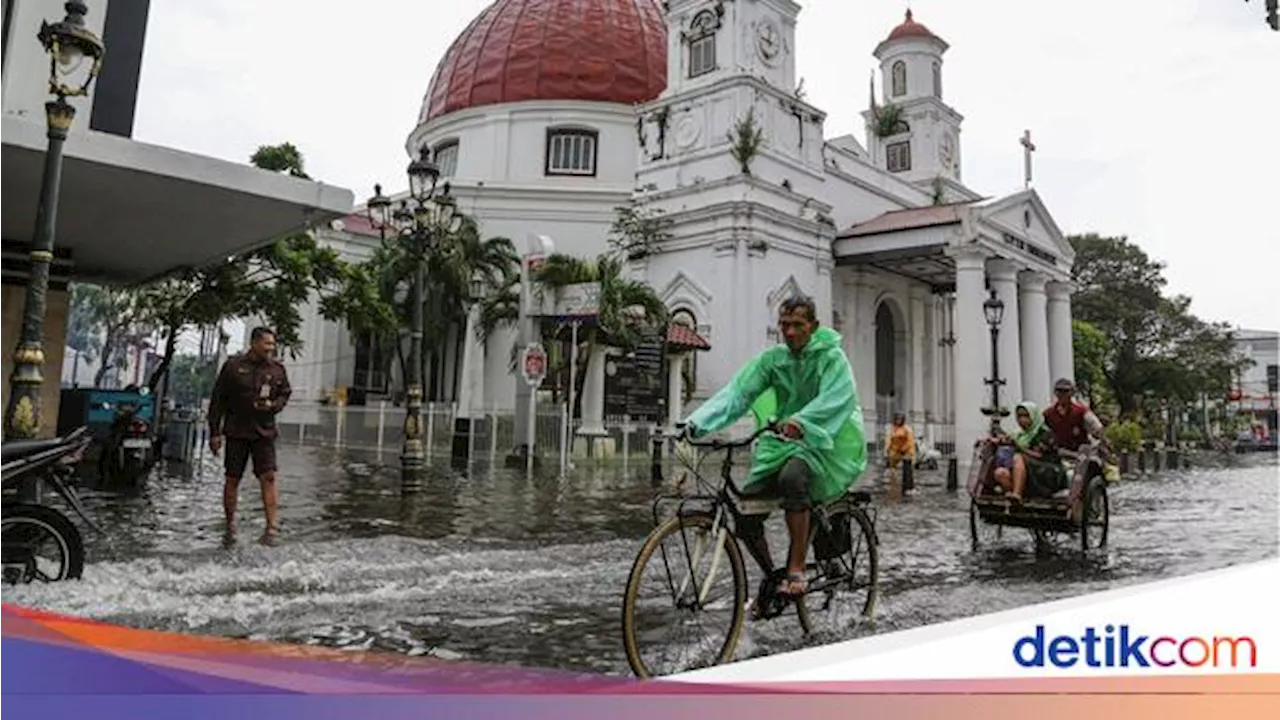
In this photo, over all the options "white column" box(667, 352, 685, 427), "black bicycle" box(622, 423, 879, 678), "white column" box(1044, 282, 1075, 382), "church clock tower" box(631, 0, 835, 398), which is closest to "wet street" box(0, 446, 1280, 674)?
"black bicycle" box(622, 423, 879, 678)

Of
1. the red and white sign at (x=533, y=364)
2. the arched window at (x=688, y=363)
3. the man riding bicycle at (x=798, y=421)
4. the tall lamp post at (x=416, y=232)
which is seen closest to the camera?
the man riding bicycle at (x=798, y=421)

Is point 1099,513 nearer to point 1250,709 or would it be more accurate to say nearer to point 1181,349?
point 1250,709

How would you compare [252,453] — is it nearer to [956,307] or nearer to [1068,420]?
[1068,420]

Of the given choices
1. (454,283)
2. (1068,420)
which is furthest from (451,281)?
(1068,420)

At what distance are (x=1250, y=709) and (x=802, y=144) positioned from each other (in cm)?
2498

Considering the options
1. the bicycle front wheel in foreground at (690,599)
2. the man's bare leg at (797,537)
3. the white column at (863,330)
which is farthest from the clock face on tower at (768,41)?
the bicycle front wheel in foreground at (690,599)

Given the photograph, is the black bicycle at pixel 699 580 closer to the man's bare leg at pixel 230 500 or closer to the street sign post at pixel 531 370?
the man's bare leg at pixel 230 500

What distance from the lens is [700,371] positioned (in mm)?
22969

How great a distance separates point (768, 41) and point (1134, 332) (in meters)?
26.9

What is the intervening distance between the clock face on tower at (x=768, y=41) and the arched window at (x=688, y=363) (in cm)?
831

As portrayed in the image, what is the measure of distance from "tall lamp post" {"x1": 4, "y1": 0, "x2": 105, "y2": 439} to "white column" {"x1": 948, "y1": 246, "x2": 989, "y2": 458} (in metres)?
21.3

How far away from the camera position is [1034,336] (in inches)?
1110

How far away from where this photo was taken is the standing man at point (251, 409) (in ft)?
19.4

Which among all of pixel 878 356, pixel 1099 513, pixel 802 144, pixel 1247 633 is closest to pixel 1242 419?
pixel 878 356
